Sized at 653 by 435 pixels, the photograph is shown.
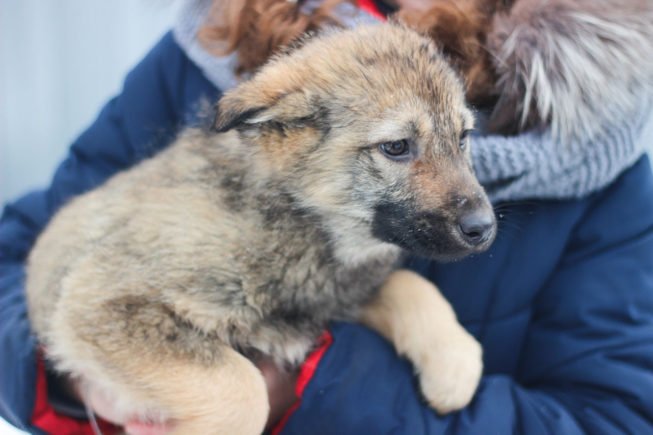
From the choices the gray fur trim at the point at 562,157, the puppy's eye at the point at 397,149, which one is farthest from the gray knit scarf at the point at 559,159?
the puppy's eye at the point at 397,149

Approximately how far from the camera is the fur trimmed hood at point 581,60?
2.00 meters

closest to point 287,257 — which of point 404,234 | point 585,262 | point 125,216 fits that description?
point 404,234

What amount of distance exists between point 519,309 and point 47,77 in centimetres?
507

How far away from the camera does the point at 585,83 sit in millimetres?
2025

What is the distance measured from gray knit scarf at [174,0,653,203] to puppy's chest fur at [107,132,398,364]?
1.93 feet

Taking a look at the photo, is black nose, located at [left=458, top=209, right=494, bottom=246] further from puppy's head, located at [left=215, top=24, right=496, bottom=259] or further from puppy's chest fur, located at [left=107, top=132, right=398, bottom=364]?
puppy's chest fur, located at [left=107, top=132, right=398, bottom=364]

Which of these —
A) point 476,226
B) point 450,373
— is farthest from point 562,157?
point 450,373

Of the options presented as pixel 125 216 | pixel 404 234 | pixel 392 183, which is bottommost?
pixel 404 234

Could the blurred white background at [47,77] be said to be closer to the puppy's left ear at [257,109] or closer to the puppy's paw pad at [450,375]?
the puppy's left ear at [257,109]

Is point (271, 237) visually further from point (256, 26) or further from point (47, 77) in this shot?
point (47, 77)

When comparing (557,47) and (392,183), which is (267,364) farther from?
(557,47)

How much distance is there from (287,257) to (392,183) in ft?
1.35

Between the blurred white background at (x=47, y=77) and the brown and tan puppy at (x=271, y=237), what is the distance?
3.98 m

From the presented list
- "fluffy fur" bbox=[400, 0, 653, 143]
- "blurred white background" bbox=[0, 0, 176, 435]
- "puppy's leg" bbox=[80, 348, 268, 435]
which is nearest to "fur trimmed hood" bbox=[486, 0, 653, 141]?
"fluffy fur" bbox=[400, 0, 653, 143]
